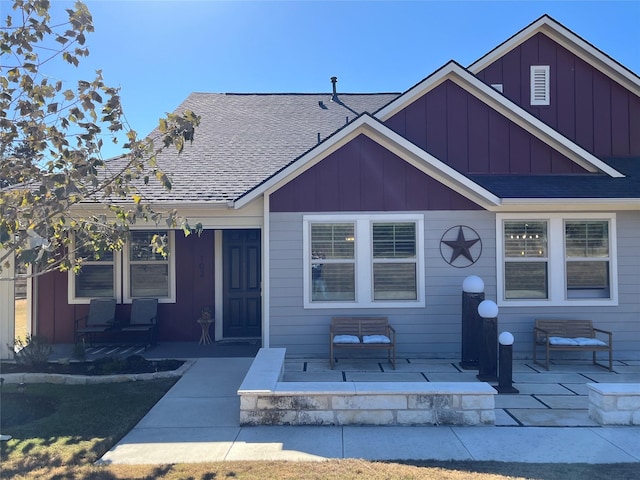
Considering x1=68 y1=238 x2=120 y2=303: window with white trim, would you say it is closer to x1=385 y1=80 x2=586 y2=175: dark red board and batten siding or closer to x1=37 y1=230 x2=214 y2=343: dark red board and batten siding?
x1=37 y1=230 x2=214 y2=343: dark red board and batten siding

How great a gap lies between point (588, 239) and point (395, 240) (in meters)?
3.31

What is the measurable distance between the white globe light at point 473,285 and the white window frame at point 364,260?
76 centimetres

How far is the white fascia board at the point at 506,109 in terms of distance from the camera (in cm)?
808

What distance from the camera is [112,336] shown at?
338 inches

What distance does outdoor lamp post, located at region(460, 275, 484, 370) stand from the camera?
22.2ft

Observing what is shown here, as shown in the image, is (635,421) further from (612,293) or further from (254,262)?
(254,262)

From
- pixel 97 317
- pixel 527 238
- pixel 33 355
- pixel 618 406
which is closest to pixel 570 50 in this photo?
pixel 527 238

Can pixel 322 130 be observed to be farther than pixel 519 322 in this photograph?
Yes

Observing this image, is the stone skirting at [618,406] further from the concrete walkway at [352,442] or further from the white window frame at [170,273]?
the white window frame at [170,273]

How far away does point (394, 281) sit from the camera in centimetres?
748

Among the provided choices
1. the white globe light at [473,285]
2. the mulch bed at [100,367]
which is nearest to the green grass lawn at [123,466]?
the mulch bed at [100,367]

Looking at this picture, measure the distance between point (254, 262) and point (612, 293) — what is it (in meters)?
6.43

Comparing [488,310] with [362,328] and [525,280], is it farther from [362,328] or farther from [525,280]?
[362,328]

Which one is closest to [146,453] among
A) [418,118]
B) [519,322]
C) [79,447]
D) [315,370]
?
[79,447]
